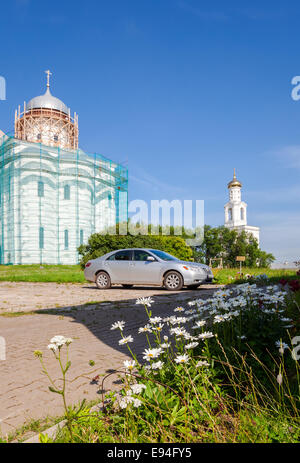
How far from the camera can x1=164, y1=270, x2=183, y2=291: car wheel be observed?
11.3 meters

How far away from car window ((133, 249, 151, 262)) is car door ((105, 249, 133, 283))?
235 millimetres

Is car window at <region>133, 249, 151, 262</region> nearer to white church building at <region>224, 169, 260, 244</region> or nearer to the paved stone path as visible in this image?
the paved stone path

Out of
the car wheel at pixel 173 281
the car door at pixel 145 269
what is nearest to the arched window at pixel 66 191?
the car door at pixel 145 269

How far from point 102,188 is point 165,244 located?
23.3 meters

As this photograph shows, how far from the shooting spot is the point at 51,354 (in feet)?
13.5

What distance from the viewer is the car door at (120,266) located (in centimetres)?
1210

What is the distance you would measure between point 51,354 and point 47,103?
50420mm

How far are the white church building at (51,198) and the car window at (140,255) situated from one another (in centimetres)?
2658

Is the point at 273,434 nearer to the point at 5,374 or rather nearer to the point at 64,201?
the point at 5,374

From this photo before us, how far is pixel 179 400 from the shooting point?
2.20 m

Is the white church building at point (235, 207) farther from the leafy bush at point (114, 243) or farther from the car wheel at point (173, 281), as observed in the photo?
the car wheel at point (173, 281)

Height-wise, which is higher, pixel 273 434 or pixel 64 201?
pixel 64 201

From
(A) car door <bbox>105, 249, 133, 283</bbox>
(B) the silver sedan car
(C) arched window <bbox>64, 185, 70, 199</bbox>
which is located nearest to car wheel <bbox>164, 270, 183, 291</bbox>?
(B) the silver sedan car

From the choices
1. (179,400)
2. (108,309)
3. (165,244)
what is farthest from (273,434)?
(165,244)
